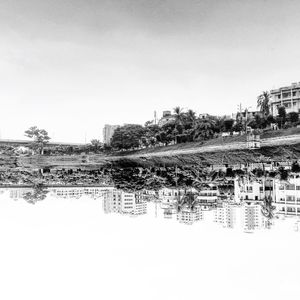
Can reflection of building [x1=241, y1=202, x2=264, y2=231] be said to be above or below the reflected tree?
below

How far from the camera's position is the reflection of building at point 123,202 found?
9.16 metres

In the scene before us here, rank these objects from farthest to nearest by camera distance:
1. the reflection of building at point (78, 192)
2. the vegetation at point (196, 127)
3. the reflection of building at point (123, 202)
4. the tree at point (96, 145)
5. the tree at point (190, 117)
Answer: the tree at point (96, 145) → the tree at point (190, 117) → the vegetation at point (196, 127) → the reflection of building at point (78, 192) → the reflection of building at point (123, 202)

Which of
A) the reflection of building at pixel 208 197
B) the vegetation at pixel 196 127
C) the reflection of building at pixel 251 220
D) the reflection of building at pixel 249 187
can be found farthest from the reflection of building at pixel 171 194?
the vegetation at pixel 196 127

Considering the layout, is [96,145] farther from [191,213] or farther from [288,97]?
[191,213]

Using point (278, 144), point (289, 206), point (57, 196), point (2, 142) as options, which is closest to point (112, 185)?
point (57, 196)

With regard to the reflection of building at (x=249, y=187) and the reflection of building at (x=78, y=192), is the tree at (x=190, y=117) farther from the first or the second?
the reflection of building at (x=249, y=187)

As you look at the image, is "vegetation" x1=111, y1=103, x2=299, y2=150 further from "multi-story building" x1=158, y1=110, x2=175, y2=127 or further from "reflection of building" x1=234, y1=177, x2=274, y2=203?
"multi-story building" x1=158, y1=110, x2=175, y2=127

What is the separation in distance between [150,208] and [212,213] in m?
1.43

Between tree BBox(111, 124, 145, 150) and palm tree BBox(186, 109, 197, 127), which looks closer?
palm tree BBox(186, 109, 197, 127)

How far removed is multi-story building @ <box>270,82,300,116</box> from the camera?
42875mm

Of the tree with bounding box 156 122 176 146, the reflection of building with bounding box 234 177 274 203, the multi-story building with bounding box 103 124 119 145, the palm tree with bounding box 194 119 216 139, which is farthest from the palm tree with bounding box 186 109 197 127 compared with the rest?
the multi-story building with bounding box 103 124 119 145

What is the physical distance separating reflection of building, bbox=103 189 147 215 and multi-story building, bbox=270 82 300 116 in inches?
1382

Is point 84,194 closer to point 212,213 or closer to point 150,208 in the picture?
point 150,208

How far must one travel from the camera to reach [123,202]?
969cm
